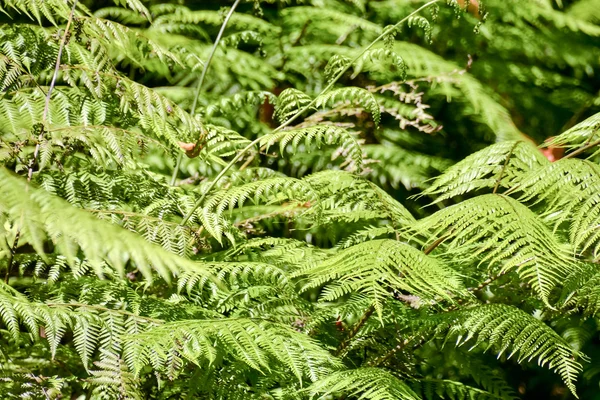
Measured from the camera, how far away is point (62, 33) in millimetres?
1410

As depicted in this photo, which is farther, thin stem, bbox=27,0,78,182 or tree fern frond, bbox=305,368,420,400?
thin stem, bbox=27,0,78,182

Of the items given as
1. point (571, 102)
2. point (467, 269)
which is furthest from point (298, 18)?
point (467, 269)

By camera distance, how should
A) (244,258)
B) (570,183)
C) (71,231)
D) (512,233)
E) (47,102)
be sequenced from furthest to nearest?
(244,258)
(47,102)
(570,183)
(512,233)
(71,231)

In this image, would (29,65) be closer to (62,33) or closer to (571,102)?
(62,33)

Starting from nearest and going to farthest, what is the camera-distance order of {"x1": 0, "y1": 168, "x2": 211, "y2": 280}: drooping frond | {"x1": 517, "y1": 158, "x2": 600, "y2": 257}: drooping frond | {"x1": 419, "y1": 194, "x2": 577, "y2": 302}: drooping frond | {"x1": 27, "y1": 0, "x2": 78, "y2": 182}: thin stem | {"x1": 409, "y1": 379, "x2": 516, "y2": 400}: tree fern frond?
{"x1": 0, "y1": 168, "x2": 211, "y2": 280}: drooping frond, {"x1": 419, "y1": 194, "x2": 577, "y2": 302}: drooping frond, {"x1": 517, "y1": 158, "x2": 600, "y2": 257}: drooping frond, {"x1": 27, "y1": 0, "x2": 78, "y2": 182}: thin stem, {"x1": 409, "y1": 379, "x2": 516, "y2": 400}: tree fern frond

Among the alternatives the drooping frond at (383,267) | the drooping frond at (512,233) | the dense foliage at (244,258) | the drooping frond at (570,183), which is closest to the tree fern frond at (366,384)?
the dense foliage at (244,258)

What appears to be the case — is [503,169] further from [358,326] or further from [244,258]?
[244,258]

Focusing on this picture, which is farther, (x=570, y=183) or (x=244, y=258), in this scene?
(x=244, y=258)

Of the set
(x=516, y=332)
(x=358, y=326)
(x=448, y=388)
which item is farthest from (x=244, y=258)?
(x=516, y=332)

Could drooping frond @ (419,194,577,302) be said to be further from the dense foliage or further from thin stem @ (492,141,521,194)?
thin stem @ (492,141,521,194)

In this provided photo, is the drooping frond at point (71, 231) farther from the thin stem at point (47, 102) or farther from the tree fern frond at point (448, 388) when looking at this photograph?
the tree fern frond at point (448, 388)

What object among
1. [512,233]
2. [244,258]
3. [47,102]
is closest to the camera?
[512,233]

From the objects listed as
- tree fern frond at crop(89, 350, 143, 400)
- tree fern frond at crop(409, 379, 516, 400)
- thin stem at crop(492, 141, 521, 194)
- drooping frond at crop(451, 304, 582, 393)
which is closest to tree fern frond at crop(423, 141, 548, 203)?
thin stem at crop(492, 141, 521, 194)

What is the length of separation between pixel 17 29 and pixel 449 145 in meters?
1.79
